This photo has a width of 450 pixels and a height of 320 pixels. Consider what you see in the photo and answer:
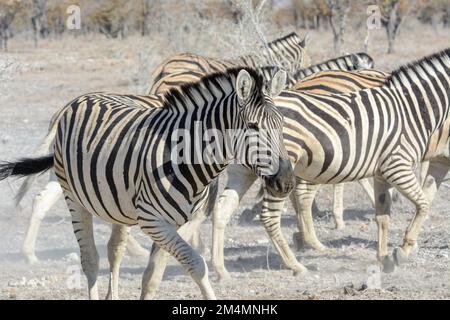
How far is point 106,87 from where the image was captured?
773 inches

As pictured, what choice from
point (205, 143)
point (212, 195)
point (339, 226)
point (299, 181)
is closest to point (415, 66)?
point (299, 181)

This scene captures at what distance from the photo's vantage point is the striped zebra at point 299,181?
5953 mm

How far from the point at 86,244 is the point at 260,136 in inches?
57.4

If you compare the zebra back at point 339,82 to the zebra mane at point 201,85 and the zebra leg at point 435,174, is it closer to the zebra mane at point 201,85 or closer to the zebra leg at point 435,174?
the zebra leg at point 435,174

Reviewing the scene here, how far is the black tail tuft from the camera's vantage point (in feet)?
18.0

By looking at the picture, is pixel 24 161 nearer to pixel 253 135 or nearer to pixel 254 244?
pixel 253 135

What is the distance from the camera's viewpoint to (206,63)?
7820 mm

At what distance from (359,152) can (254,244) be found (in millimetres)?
1769

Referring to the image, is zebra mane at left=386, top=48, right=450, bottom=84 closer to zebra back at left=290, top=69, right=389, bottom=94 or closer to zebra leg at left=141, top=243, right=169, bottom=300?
zebra back at left=290, top=69, right=389, bottom=94

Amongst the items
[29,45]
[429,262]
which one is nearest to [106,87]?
[429,262]

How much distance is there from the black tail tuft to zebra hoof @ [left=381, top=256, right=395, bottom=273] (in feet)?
8.26

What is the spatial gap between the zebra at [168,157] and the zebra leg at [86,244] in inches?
0.5

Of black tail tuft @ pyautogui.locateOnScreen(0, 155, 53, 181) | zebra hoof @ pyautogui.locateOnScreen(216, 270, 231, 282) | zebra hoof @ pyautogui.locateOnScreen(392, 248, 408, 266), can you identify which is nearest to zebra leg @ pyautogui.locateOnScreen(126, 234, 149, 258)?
zebra hoof @ pyautogui.locateOnScreen(216, 270, 231, 282)

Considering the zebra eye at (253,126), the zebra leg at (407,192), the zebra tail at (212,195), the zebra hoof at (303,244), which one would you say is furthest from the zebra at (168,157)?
the zebra hoof at (303,244)
